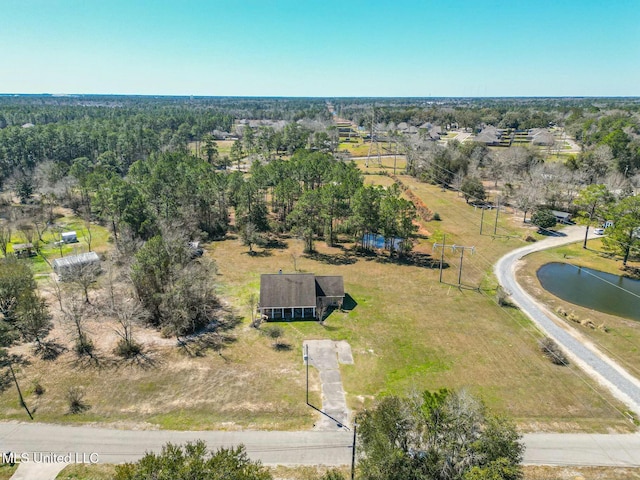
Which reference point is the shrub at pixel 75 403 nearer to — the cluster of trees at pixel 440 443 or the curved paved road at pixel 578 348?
the cluster of trees at pixel 440 443

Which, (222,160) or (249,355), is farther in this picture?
(222,160)

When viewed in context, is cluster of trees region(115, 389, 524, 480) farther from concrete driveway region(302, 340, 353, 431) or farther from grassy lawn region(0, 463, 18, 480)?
grassy lawn region(0, 463, 18, 480)

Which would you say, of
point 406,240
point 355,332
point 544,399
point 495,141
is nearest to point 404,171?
point 495,141

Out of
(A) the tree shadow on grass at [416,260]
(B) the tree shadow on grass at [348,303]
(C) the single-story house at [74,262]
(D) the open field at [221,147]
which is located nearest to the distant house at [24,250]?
(C) the single-story house at [74,262]

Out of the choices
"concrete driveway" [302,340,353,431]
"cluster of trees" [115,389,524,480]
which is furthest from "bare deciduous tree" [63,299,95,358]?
"cluster of trees" [115,389,524,480]

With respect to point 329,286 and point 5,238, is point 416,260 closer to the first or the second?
point 329,286

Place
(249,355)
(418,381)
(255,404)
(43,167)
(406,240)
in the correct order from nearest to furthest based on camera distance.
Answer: (255,404)
(418,381)
(249,355)
(406,240)
(43,167)

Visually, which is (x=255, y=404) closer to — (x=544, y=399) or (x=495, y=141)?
(x=544, y=399)
